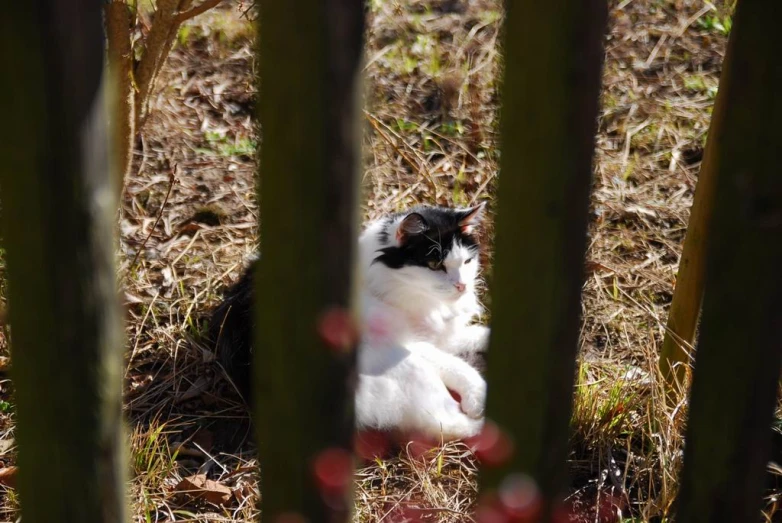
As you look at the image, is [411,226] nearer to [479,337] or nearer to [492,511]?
[479,337]

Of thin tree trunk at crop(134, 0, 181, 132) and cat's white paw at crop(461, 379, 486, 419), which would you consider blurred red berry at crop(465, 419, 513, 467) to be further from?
thin tree trunk at crop(134, 0, 181, 132)

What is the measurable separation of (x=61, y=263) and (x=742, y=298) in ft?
3.32

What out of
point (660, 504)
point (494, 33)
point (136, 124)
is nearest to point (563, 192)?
point (660, 504)

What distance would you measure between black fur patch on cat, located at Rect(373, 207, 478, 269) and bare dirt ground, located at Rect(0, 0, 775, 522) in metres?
0.65

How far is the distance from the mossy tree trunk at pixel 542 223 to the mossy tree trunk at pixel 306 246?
0.22 m

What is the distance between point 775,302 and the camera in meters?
1.27

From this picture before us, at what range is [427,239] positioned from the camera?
3.49 m

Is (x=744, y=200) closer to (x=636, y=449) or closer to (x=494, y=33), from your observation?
(x=636, y=449)

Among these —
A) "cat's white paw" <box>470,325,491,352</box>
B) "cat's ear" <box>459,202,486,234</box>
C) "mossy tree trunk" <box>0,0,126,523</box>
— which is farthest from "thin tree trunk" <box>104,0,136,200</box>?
"cat's white paw" <box>470,325,491,352</box>

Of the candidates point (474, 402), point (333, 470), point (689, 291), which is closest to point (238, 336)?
point (474, 402)

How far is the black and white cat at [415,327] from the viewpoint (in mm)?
2990

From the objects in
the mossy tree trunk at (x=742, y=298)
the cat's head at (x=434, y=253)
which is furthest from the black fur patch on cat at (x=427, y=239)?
the mossy tree trunk at (x=742, y=298)

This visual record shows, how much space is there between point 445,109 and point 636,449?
2.87m

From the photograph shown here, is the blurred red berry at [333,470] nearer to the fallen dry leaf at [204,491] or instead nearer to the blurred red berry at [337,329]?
the blurred red berry at [337,329]
